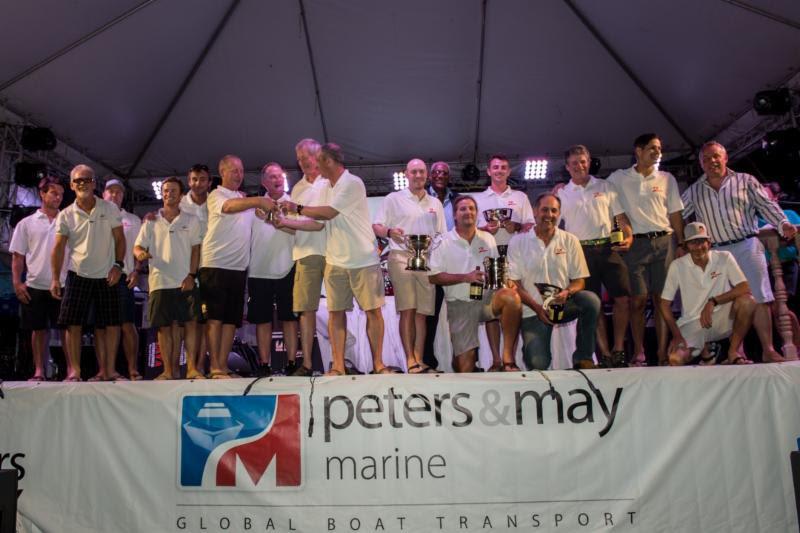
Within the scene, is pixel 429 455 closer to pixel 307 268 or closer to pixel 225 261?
pixel 307 268

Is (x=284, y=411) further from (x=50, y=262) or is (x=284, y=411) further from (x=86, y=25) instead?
(x=86, y=25)

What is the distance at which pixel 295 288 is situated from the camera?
553cm

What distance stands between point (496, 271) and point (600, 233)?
1.14 m

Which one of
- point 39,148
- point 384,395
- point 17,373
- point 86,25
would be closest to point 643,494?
point 384,395

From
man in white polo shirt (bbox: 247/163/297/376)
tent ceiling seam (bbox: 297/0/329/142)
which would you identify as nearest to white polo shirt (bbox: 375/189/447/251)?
Result: man in white polo shirt (bbox: 247/163/297/376)

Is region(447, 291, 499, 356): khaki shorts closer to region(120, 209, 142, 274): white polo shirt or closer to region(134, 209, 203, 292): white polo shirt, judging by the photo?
region(134, 209, 203, 292): white polo shirt

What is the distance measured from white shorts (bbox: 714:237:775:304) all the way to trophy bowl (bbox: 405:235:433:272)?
8.71 ft

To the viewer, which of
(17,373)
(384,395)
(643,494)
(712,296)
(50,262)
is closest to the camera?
(643,494)

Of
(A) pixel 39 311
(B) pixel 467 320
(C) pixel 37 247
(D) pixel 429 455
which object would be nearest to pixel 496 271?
Answer: (B) pixel 467 320

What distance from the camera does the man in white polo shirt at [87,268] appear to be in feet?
18.9

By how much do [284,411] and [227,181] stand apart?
2162mm

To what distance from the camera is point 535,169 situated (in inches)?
419

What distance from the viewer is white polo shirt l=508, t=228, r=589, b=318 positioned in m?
5.54

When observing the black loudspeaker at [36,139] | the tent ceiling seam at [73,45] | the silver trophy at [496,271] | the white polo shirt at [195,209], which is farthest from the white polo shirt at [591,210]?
the black loudspeaker at [36,139]
